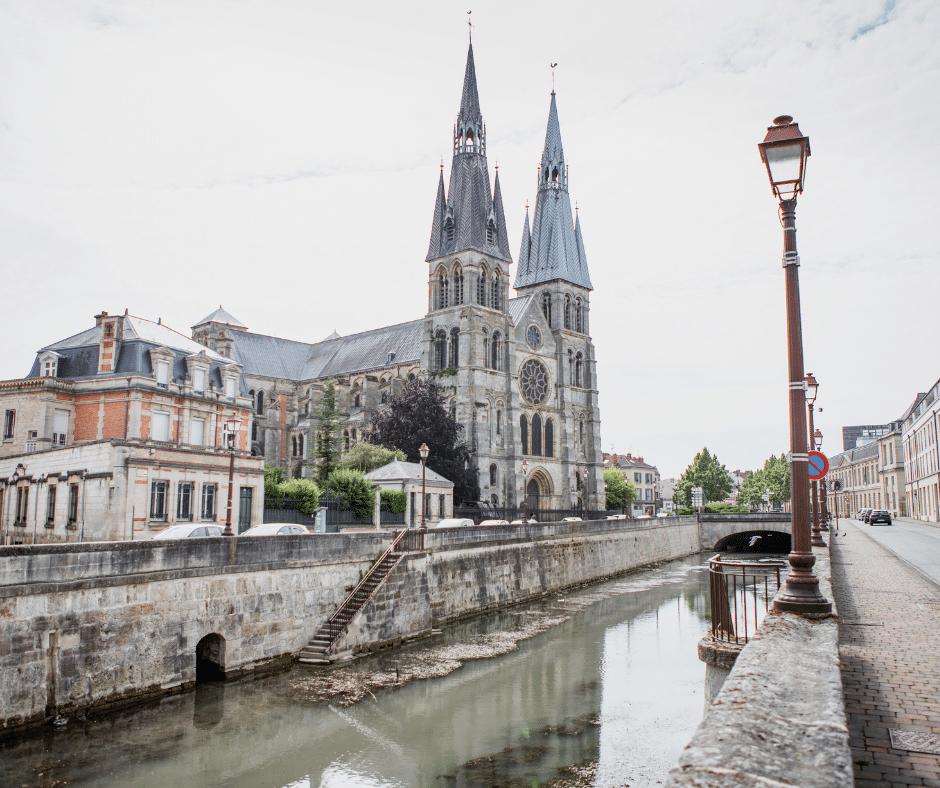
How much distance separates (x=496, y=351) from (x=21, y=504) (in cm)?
4024

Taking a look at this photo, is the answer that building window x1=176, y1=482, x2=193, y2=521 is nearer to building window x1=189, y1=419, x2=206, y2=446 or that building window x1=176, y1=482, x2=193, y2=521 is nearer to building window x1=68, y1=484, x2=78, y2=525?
building window x1=68, y1=484, x2=78, y2=525

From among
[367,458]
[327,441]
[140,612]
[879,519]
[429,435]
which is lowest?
[140,612]

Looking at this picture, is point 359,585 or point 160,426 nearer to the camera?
point 359,585

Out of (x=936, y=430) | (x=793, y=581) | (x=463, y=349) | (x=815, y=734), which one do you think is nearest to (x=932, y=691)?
(x=793, y=581)

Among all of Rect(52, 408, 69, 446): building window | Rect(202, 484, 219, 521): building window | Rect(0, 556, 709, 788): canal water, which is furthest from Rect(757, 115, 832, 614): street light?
Rect(52, 408, 69, 446): building window

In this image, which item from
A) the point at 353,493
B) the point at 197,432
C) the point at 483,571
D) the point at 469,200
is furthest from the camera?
the point at 469,200

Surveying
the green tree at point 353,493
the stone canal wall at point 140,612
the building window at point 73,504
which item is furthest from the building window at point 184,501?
the stone canal wall at point 140,612

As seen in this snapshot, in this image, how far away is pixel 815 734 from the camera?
4.04 meters

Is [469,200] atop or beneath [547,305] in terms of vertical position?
atop

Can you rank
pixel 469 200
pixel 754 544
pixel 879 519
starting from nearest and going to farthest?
pixel 879 519
pixel 469 200
pixel 754 544

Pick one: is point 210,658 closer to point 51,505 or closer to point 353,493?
point 51,505

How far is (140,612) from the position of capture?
1445 cm

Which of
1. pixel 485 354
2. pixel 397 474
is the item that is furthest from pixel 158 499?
pixel 485 354

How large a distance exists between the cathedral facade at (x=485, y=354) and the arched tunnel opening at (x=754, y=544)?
11596mm
